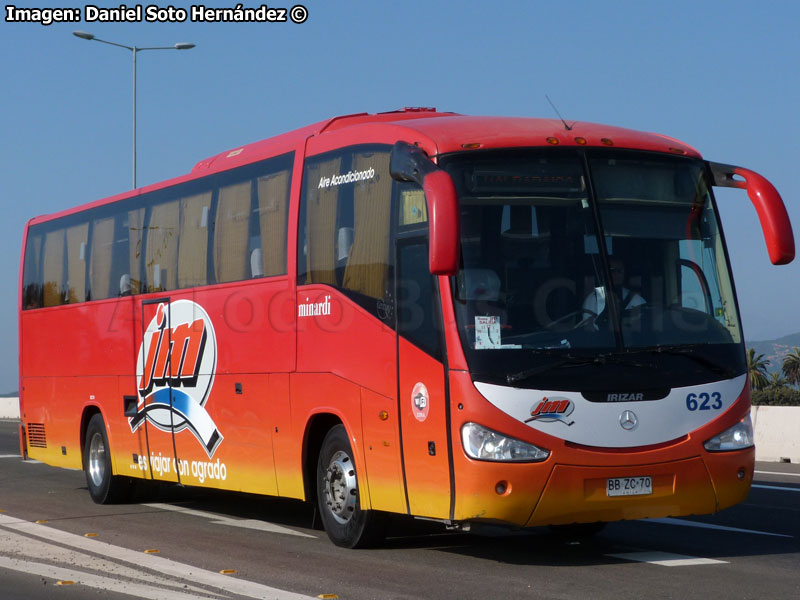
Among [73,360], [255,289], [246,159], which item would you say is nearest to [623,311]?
[255,289]

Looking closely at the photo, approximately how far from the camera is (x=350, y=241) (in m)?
10.6

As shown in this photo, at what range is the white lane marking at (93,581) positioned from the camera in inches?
334

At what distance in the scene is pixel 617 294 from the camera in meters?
9.33

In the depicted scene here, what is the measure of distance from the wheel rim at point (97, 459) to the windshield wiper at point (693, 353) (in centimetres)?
875

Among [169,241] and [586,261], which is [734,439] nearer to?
[586,261]

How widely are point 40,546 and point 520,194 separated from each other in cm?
535

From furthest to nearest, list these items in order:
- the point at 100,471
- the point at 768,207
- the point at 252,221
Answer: the point at 100,471 < the point at 252,221 < the point at 768,207

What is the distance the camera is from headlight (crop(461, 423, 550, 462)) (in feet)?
29.3

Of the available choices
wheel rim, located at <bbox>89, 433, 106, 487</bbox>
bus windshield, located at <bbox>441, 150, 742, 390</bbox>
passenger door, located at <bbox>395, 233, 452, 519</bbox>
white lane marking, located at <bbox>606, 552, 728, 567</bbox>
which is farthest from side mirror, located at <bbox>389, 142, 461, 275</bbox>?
wheel rim, located at <bbox>89, 433, 106, 487</bbox>

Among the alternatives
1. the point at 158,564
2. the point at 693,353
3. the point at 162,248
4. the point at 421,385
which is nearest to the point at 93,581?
the point at 158,564

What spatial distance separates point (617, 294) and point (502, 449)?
→ 1.47m

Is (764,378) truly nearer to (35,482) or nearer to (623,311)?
(35,482)

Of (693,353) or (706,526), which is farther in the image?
(706,526)

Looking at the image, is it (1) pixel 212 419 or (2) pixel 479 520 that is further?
(1) pixel 212 419
